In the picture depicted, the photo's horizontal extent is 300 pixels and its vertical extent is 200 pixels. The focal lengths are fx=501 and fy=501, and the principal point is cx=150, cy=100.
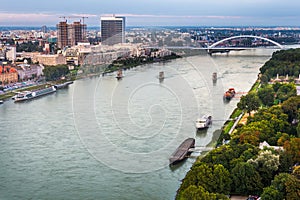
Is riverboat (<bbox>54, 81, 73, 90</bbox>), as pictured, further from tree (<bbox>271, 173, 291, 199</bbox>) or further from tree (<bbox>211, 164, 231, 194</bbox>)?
tree (<bbox>271, 173, 291, 199</bbox>)

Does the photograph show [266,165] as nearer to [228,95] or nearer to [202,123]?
[202,123]

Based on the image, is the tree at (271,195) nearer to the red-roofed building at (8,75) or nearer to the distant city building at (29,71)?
the red-roofed building at (8,75)

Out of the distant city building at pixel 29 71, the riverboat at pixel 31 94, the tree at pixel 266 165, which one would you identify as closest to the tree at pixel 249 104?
the tree at pixel 266 165

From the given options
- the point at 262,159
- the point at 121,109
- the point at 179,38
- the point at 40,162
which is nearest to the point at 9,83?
the point at 121,109

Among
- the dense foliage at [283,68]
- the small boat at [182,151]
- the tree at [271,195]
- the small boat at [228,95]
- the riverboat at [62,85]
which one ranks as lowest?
the riverboat at [62,85]

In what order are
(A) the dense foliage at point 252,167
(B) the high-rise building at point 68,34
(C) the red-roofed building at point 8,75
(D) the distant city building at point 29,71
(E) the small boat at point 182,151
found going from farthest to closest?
(B) the high-rise building at point 68,34
(D) the distant city building at point 29,71
(C) the red-roofed building at point 8,75
(E) the small boat at point 182,151
(A) the dense foliage at point 252,167

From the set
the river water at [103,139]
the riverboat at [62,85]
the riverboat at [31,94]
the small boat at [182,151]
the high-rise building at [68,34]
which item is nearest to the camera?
the river water at [103,139]

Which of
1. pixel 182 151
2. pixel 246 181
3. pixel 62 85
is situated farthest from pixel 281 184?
pixel 62 85
